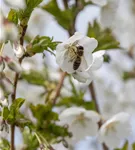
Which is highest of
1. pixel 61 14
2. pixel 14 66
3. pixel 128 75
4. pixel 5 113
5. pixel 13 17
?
pixel 128 75

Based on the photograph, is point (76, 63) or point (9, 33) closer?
point (9, 33)

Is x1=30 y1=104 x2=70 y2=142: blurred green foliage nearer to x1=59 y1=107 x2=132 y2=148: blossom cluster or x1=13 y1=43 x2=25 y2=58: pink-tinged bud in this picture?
x1=59 y1=107 x2=132 y2=148: blossom cluster

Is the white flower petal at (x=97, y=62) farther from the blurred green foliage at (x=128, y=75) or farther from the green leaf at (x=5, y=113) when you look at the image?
the blurred green foliage at (x=128, y=75)

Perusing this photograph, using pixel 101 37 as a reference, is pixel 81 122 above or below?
below

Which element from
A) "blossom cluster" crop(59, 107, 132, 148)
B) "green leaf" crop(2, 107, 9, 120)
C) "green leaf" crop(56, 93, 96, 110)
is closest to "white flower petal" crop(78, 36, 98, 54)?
"green leaf" crop(2, 107, 9, 120)

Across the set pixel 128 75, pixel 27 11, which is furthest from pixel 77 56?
pixel 128 75

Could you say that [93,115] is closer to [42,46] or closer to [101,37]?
[101,37]
